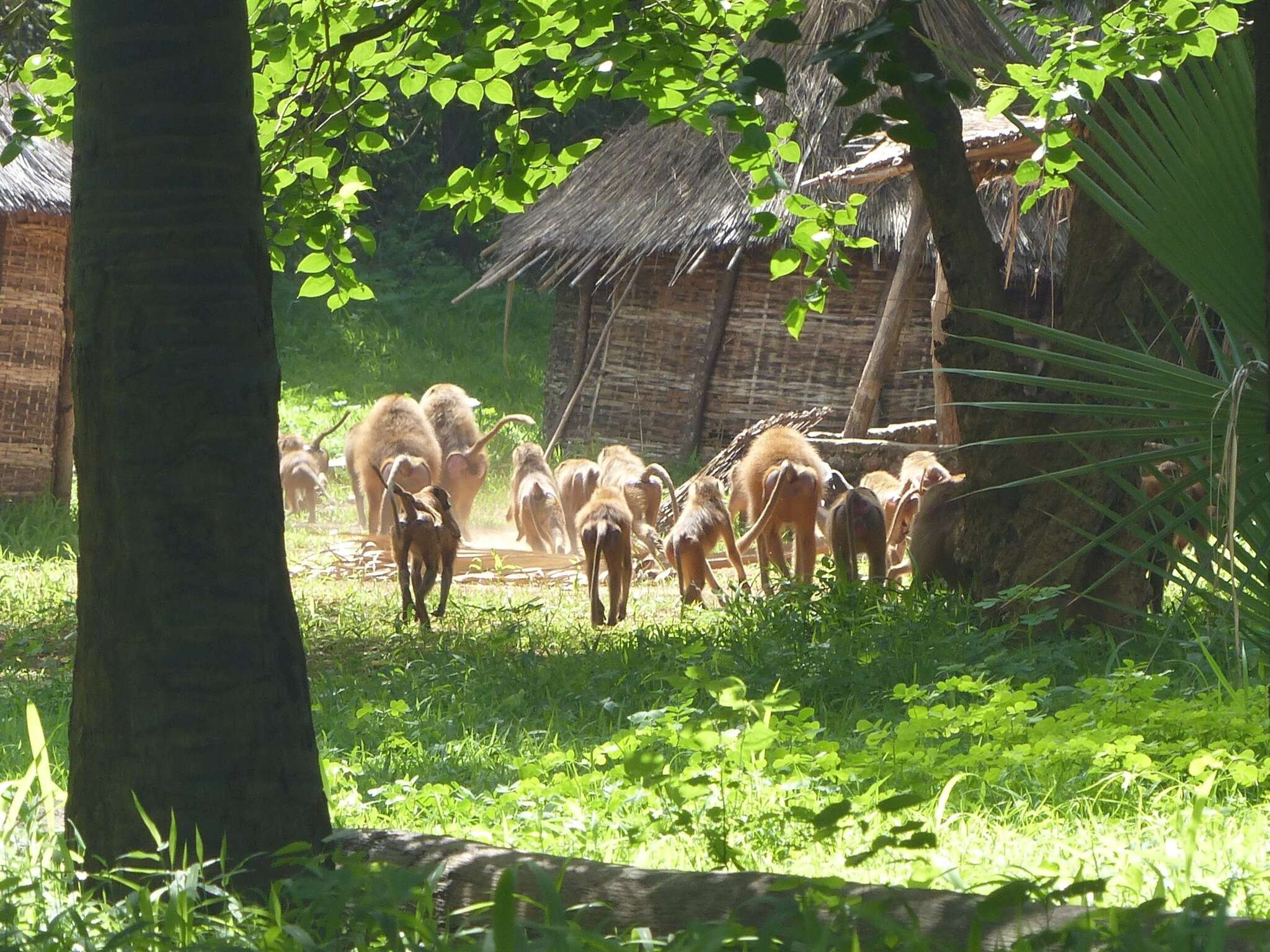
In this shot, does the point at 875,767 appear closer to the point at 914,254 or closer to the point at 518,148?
the point at 518,148

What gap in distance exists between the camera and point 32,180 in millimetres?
12367

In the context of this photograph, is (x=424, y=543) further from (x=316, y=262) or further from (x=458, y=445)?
(x=458, y=445)

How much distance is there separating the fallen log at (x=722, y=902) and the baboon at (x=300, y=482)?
33.5 feet

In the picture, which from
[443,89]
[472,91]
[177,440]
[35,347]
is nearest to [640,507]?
[35,347]

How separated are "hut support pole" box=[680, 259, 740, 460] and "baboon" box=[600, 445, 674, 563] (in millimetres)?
4675

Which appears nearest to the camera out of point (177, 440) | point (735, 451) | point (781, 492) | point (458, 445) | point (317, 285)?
point (177, 440)

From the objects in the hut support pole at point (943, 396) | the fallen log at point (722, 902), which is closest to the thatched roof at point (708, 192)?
the hut support pole at point (943, 396)

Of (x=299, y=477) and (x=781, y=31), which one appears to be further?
(x=299, y=477)

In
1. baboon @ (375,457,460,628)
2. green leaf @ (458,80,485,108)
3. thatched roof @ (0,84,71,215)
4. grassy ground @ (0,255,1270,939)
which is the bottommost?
grassy ground @ (0,255,1270,939)

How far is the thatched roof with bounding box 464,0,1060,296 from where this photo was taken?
1315 cm

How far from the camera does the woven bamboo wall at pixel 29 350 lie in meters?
12.8

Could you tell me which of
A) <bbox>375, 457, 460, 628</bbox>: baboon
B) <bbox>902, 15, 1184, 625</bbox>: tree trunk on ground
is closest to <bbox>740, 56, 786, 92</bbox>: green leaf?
<bbox>902, 15, 1184, 625</bbox>: tree trunk on ground

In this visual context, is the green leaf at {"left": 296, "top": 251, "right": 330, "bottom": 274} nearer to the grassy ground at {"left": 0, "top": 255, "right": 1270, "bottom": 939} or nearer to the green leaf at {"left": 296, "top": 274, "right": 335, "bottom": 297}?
the green leaf at {"left": 296, "top": 274, "right": 335, "bottom": 297}

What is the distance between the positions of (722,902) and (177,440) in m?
1.47
